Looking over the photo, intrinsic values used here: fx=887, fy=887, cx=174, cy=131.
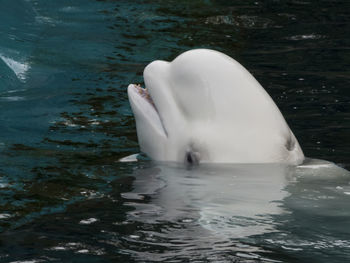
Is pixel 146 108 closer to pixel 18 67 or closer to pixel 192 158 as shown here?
pixel 192 158

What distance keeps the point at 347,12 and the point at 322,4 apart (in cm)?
79

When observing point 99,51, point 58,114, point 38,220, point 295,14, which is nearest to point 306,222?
point 38,220

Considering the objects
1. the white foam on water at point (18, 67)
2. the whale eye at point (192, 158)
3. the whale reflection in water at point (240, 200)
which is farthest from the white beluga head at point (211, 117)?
the white foam on water at point (18, 67)

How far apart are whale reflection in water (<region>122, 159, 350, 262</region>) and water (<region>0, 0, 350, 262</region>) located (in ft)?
0.05

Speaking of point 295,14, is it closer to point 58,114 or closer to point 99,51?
point 99,51

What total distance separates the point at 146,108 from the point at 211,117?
685 mm

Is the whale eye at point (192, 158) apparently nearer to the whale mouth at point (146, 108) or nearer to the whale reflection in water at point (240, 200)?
the whale reflection in water at point (240, 200)

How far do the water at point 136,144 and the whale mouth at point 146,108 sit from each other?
35cm

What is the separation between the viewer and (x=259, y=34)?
46.8ft

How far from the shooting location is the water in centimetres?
548

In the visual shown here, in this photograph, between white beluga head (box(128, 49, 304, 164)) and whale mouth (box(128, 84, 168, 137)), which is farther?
whale mouth (box(128, 84, 168, 137))

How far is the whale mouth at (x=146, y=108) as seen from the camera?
7207 millimetres

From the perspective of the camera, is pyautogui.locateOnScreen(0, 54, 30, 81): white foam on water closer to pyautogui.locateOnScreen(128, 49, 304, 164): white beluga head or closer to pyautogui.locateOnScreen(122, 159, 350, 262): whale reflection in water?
pyautogui.locateOnScreen(128, 49, 304, 164): white beluga head

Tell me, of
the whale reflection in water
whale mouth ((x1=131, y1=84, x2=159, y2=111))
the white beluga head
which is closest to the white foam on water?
→ whale mouth ((x1=131, y1=84, x2=159, y2=111))
